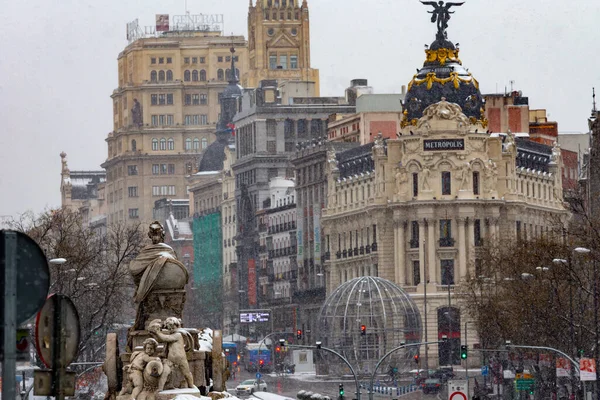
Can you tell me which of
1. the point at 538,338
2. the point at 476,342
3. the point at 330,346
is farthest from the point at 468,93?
the point at 538,338

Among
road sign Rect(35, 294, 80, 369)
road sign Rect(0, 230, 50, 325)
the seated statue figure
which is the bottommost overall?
road sign Rect(35, 294, 80, 369)

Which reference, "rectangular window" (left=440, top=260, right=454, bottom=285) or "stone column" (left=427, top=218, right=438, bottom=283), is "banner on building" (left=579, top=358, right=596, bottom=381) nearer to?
"stone column" (left=427, top=218, right=438, bottom=283)

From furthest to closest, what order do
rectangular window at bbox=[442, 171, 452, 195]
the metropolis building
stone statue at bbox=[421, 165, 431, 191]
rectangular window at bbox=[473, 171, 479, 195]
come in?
rectangular window at bbox=[473, 171, 479, 195]
rectangular window at bbox=[442, 171, 452, 195]
stone statue at bbox=[421, 165, 431, 191]
the metropolis building

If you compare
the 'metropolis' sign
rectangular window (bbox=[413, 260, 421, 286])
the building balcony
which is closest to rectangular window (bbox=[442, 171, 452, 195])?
the 'metropolis' sign

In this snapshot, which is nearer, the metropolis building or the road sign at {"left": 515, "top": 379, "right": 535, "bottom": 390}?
the road sign at {"left": 515, "top": 379, "right": 535, "bottom": 390}

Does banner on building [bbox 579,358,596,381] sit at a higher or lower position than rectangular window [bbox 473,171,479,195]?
lower

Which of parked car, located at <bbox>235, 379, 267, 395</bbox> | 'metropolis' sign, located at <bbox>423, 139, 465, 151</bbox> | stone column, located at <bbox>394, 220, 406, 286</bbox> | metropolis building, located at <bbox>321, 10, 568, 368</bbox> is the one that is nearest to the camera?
parked car, located at <bbox>235, 379, 267, 395</bbox>

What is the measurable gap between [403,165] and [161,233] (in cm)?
15227

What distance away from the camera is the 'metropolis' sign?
181 m

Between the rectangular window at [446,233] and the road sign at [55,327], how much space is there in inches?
6531

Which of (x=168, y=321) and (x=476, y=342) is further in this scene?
(x=476, y=342)

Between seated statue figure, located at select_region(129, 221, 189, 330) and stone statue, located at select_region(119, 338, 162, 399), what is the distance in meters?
0.90

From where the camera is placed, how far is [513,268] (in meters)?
122

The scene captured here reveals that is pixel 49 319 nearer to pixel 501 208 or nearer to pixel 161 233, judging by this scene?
pixel 161 233
